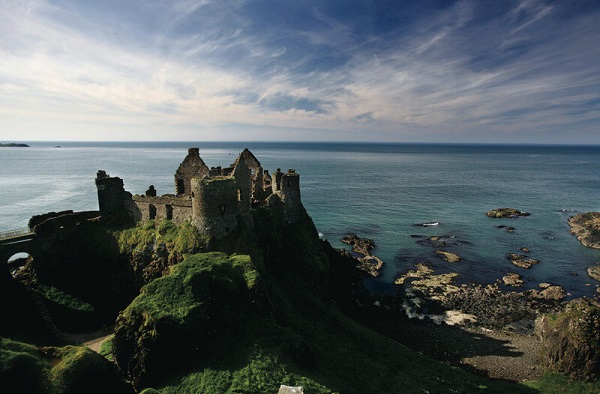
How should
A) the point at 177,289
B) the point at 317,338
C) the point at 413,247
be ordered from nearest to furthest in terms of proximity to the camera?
the point at 177,289 → the point at 317,338 → the point at 413,247

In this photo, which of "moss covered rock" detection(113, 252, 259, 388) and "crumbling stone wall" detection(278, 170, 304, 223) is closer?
"moss covered rock" detection(113, 252, 259, 388)

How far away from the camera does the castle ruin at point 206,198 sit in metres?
28.4

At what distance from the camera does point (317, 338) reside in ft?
82.6

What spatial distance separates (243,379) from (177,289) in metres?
6.93

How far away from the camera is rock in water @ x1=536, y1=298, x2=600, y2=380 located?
25.2 m

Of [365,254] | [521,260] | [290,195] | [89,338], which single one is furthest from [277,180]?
[521,260]

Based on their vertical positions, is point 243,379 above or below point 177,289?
below

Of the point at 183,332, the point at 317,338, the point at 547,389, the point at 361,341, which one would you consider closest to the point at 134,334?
the point at 183,332

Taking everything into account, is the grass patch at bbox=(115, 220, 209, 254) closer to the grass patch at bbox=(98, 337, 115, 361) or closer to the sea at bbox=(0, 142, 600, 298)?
the grass patch at bbox=(98, 337, 115, 361)

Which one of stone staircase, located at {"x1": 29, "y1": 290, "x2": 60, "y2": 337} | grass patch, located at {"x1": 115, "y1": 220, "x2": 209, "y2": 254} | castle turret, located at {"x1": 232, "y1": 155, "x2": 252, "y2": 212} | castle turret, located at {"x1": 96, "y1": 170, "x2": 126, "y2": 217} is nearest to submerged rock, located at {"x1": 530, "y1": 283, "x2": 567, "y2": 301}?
castle turret, located at {"x1": 232, "y1": 155, "x2": 252, "y2": 212}

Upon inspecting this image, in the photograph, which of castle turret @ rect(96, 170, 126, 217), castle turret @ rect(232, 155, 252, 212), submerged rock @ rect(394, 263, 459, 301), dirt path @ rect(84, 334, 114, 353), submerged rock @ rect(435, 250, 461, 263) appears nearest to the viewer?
dirt path @ rect(84, 334, 114, 353)

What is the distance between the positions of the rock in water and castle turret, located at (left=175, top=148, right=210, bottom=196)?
36494 millimetres

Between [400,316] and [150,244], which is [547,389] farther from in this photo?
[150,244]

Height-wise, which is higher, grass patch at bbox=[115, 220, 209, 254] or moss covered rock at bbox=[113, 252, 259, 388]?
grass patch at bbox=[115, 220, 209, 254]
